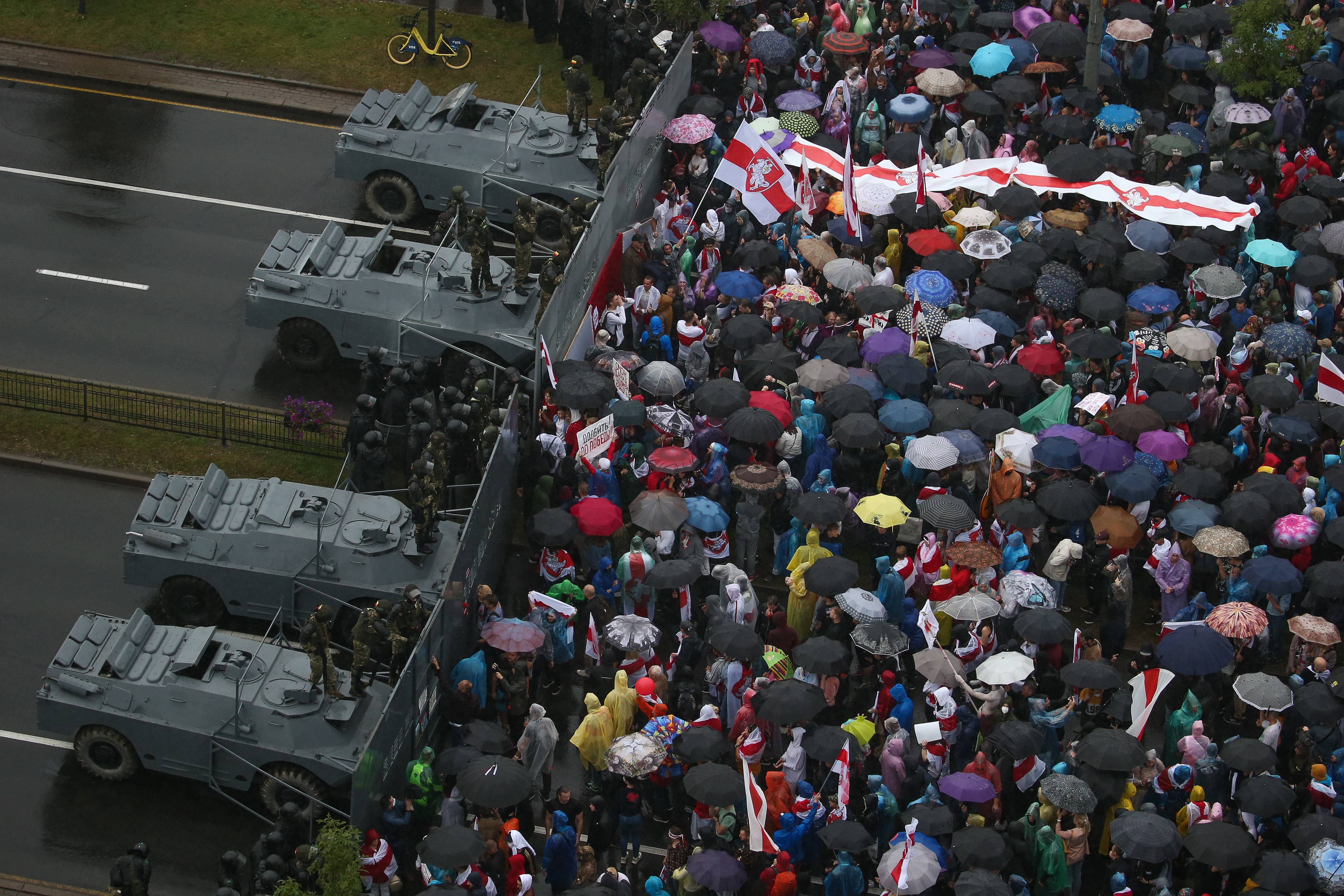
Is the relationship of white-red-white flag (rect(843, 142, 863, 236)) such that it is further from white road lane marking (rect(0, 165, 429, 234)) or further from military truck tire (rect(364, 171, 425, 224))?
white road lane marking (rect(0, 165, 429, 234))

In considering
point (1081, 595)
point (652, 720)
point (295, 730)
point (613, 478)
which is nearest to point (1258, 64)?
point (1081, 595)

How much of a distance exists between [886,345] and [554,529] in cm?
611

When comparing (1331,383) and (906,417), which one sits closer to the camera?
(906,417)

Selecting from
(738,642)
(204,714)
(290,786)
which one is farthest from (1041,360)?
(204,714)

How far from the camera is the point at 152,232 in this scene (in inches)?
1187

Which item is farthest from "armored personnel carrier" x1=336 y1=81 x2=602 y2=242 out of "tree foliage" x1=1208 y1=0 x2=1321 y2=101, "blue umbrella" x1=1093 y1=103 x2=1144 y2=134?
"tree foliage" x1=1208 y1=0 x2=1321 y2=101

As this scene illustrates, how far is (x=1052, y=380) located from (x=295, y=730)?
1175cm

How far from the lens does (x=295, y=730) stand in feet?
65.4

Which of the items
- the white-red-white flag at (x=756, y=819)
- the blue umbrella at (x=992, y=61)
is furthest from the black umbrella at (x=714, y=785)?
the blue umbrella at (x=992, y=61)

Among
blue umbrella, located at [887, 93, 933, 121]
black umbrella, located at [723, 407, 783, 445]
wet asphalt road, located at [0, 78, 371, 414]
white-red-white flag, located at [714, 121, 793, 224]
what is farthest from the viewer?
blue umbrella, located at [887, 93, 933, 121]

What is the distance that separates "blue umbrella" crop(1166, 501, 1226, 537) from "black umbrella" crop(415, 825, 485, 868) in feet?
32.6

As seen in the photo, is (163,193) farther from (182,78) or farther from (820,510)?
(820,510)

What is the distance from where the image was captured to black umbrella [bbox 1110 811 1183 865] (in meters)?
18.6

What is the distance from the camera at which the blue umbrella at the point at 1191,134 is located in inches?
1202
